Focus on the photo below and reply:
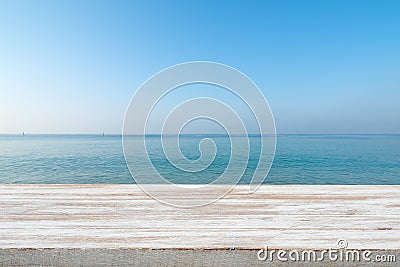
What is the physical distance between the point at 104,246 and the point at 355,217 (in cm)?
180

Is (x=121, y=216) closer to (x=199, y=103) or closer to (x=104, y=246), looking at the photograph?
(x=104, y=246)

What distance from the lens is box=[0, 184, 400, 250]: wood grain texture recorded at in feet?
5.56

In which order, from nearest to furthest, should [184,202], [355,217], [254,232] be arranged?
[254,232]
[355,217]
[184,202]

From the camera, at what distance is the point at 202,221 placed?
6.72 feet

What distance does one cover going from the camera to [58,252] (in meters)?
1.61

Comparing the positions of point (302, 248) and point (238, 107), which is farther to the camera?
point (238, 107)

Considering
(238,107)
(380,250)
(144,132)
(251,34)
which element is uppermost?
(251,34)

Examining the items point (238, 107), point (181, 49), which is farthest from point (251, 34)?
point (238, 107)

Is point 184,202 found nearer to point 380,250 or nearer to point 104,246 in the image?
A: point 104,246

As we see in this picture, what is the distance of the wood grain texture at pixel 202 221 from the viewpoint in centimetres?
169

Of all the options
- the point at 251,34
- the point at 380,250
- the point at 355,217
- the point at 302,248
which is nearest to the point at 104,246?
A: the point at 302,248

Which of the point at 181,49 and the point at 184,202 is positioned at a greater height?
the point at 181,49

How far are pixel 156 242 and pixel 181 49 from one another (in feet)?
72.0

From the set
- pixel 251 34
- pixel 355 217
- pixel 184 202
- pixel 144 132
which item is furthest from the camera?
pixel 251 34
